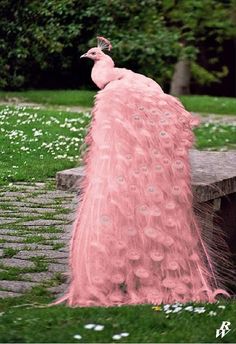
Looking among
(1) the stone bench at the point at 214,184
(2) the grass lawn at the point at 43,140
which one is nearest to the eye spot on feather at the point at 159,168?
(1) the stone bench at the point at 214,184

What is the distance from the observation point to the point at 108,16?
18.4 meters

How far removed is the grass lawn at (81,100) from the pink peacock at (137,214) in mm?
13175

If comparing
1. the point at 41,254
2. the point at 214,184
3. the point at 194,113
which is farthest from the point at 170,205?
the point at 194,113

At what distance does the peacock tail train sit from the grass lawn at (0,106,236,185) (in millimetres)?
4596

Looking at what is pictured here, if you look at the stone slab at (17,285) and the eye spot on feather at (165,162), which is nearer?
the eye spot on feather at (165,162)

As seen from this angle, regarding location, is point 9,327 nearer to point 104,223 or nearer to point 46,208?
point 104,223

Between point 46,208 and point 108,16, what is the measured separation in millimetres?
9913

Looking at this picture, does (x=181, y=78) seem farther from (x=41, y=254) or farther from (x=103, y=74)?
(x=103, y=74)

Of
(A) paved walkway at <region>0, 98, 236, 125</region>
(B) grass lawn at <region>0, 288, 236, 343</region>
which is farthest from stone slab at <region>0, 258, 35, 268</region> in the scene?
(A) paved walkway at <region>0, 98, 236, 125</region>

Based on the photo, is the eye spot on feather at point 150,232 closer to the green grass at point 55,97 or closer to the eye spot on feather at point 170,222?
the eye spot on feather at point 170,222

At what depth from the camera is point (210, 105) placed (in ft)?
66.4

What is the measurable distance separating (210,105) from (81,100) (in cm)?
262

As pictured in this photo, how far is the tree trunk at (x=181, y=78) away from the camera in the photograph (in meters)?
25.4

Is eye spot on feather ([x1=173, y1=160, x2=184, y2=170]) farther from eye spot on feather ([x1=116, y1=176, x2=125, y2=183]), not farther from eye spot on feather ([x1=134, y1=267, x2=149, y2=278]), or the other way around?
eye spot on feather ([x1=134, y1=267, x2=149, y2=278])
